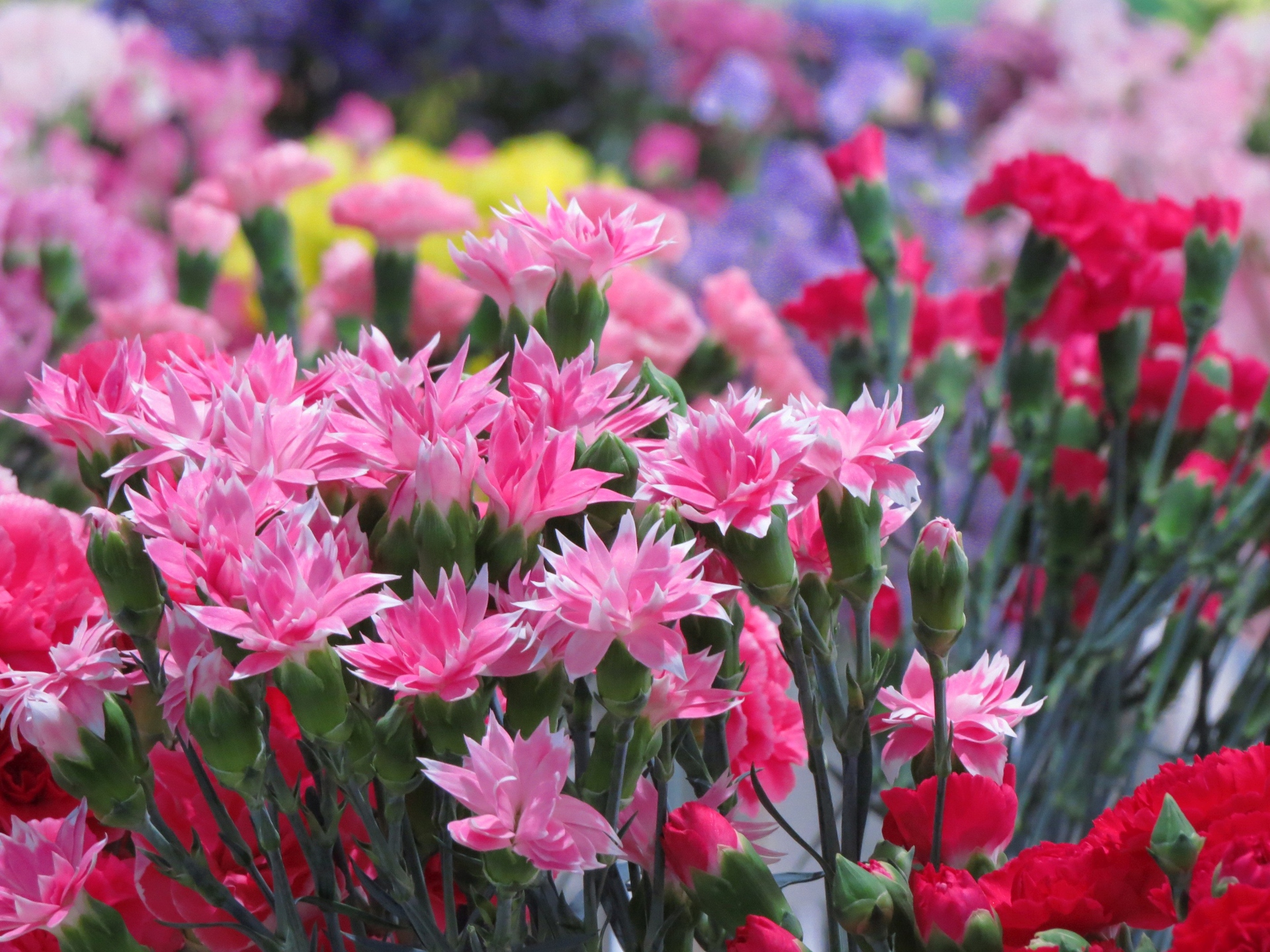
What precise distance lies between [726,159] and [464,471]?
1148mm

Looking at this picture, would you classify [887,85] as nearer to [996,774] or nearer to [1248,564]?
[1248,564]

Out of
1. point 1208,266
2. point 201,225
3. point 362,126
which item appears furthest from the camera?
point 362,126

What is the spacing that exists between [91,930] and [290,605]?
0.26 ft

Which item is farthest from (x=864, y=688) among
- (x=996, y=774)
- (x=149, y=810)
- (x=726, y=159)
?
(x=726, y=159)

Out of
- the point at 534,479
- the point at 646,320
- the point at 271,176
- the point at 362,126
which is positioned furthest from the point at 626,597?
the point at 362,126

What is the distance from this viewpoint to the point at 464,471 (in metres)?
0.20

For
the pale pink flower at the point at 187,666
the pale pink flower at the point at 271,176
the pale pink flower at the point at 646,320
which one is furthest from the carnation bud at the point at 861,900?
the pale pink flower at the point at 271,176

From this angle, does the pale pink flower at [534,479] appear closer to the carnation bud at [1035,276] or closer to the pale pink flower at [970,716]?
the pale pink flower at [970,716]

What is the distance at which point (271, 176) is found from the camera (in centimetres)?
49

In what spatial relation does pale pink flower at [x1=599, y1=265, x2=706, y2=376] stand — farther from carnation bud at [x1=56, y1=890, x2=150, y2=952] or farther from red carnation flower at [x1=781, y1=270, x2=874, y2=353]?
carnation bud at [x1=56, y1=890, x2=150, y2=952]

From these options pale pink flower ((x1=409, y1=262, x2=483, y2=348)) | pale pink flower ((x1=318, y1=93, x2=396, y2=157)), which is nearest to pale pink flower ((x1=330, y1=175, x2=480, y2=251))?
pale pink flower ((x1=409, y1=262, x2=483, y2=348))

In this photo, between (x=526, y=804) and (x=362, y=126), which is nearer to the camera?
(x=526, y=804)

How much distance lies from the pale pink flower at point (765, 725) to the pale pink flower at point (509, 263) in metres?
0.08

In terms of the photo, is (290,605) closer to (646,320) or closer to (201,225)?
(646,320)
